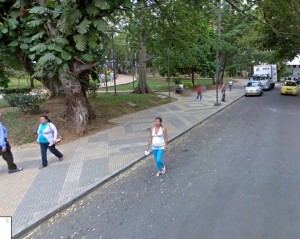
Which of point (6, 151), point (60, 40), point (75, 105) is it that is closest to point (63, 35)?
point (60, 40)

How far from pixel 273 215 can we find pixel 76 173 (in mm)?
4369

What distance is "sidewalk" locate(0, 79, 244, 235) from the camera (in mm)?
4754

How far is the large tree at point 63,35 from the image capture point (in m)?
7.79

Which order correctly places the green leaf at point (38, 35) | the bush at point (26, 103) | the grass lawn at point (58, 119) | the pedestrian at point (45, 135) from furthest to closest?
the bush at point (26, 103) → the grass lawn at point (58, 119) → the green leaf at point (38, 35) → the pedestrian at point (45, 135)

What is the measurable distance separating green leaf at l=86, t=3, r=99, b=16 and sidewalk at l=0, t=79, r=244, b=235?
4.17m

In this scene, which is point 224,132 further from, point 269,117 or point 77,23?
point 77,23

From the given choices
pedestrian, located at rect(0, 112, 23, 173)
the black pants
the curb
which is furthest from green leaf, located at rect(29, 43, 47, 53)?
the curb

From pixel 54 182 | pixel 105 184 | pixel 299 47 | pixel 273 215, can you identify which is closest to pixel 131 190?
pixel 105 184

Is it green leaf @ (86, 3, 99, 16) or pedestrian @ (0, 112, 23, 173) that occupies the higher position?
green leaf @ (86, 3, 99, 16)

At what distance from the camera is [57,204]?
477cm

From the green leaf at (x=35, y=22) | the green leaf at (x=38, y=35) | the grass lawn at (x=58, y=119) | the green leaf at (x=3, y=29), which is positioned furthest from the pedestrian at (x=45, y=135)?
the green leaf at (x=3, y=29)

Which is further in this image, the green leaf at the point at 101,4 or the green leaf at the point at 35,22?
the green leaf at the point at 35,22

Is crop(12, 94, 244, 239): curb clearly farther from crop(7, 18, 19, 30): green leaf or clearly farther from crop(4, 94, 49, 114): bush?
crop(4, 94, 49, 114): bush

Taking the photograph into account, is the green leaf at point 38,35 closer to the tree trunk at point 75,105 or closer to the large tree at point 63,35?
the large tree at point 63,35
